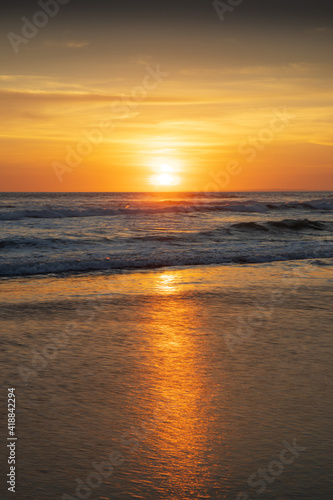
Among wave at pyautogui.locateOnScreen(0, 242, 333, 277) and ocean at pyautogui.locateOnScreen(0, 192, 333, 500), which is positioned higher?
ocean at pyautogui.locateOnScreen(0, 192, 333, 500)

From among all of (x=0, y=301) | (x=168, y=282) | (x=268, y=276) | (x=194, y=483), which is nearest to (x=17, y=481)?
(x=194, y=483)

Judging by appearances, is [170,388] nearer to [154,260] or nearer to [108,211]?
[154,260]

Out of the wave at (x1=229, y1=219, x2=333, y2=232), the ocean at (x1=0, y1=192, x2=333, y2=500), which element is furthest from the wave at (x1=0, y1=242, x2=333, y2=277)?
the wave at (x1=229, y1=219, x2=333, y2=232)

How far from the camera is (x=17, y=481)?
3.00 meters

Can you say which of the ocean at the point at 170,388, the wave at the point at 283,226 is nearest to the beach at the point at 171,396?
the ocean at the point at 170,388

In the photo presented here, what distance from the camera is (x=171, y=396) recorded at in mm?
4195

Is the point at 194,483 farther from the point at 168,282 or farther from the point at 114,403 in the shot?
the point at 168,282

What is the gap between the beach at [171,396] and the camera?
9.94 ft

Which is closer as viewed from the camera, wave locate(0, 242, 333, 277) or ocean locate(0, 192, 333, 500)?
ocean locate(0, 192, 333, 500)

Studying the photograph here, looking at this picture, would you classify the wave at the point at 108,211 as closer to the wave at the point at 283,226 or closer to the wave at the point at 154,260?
the wave at the point at 283,226

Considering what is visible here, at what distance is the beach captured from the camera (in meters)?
3.03

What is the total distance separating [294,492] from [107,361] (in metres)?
2.68

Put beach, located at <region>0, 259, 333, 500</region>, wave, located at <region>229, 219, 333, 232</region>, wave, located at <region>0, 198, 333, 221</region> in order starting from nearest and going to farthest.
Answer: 1. beach, located at <region>0, 259, 333, 500</region>
2. wave, located at <region>229, 219, 333, 232</region>
3. wave, located at <region>0, 198, 333, 221</region>

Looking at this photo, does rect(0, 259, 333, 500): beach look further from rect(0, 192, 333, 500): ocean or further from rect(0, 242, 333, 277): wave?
rect(0, 242, 333, 277): wave
